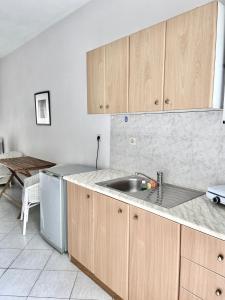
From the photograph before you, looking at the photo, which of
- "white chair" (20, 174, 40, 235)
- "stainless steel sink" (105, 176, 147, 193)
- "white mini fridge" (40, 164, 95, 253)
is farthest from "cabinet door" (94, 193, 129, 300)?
"white chair" (20, 174, 40, 235)

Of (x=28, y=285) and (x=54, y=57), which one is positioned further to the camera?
(x=54, y=57)

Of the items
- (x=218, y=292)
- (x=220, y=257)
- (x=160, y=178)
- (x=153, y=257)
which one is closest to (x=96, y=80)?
(x=160, y=178)

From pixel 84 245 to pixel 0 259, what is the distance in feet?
3.26

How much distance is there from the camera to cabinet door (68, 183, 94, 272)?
2104mm

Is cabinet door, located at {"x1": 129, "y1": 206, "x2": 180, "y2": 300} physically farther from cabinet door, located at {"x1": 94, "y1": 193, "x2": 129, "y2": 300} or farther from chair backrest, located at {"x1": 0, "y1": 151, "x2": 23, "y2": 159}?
chair backrest, located at {"x1": 0, "y1": 151, "x2": 23, "y2": 159}

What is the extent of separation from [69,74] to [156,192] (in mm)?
2189

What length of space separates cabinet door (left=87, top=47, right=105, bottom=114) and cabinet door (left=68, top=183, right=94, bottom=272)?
80 centimetres

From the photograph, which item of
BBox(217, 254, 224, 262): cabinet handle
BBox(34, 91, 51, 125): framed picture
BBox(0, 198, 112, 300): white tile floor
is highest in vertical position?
BBox(34, 91, 51, 125): framed picture

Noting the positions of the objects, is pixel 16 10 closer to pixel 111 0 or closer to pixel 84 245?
pixel 111 0

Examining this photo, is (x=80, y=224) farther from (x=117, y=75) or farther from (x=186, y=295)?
(x=117, y=75)

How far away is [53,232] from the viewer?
2.62m

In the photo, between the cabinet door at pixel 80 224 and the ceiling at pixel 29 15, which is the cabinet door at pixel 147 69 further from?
the ceiling at pixel 29 15

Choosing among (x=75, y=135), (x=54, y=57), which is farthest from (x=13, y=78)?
(x=75, y=135)

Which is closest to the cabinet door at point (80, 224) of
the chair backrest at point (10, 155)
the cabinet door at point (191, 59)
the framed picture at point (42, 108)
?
the cabinet door at point (191, 59)
